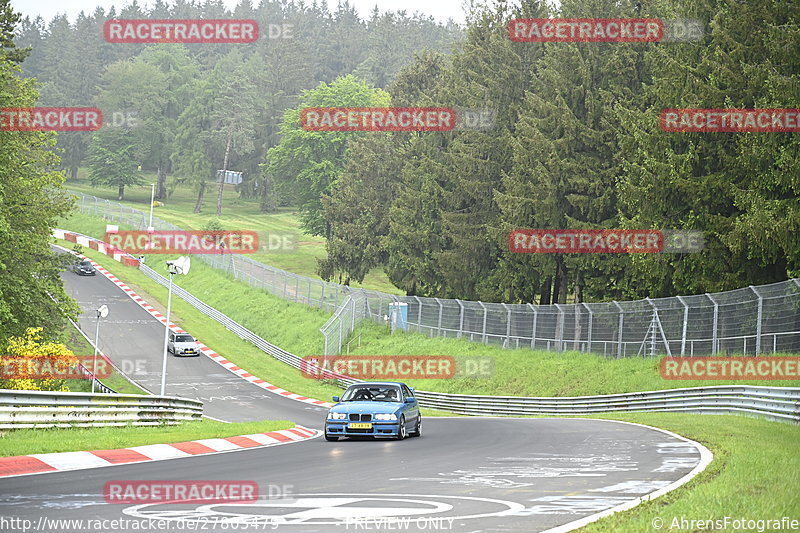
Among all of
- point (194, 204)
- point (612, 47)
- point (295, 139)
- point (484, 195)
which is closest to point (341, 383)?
point (484, 195)

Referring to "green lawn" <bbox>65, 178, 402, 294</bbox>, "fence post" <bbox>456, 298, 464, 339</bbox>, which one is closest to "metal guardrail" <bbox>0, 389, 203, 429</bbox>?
"fence post" <bbox>456, 298, 464, 339</bbox>

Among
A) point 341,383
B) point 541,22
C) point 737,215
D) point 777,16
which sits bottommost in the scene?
point 341,383

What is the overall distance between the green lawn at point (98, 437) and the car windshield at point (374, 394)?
207 centimetres

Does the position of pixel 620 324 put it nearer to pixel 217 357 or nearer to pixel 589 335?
pixel 589 335

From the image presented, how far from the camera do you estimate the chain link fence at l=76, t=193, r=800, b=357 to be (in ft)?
89.1

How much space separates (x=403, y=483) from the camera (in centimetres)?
1106

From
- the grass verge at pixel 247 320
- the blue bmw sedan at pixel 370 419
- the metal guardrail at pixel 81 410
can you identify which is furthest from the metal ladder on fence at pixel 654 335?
the metal guardrail at pixel 81 410

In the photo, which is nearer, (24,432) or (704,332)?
(24,432)

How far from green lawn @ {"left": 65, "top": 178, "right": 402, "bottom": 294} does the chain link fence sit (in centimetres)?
2717

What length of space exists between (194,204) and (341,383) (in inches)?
3790

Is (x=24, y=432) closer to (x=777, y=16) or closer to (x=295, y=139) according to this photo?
(x=777, y=16)

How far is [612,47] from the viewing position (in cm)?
4491

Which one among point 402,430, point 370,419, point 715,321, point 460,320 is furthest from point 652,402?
point 370,419

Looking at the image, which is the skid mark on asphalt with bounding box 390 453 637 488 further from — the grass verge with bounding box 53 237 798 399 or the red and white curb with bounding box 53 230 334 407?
the red and white curb with bounding box 53 230 334 407
